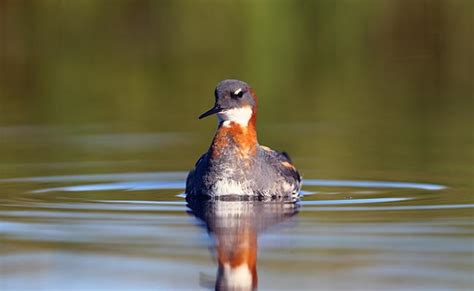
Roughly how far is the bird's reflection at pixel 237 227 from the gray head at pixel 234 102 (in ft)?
3.14

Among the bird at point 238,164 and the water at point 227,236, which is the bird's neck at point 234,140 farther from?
the water at point 227,236

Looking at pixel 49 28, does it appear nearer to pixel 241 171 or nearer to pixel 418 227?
pixel 241 171

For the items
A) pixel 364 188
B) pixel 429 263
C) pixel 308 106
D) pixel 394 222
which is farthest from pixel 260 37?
pixel 429 263

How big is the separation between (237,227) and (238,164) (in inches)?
86.5

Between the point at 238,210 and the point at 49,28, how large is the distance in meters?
20.9

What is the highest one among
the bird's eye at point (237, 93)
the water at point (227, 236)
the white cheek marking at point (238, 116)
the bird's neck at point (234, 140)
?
the bird's eye at point (237, 93)

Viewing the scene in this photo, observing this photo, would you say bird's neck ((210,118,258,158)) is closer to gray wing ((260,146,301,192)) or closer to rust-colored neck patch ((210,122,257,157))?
rust-colored neck patch ((210,122,257,157))

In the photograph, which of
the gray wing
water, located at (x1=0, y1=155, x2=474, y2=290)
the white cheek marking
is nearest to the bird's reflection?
water, located at (x1=0, y1=155, x2=474, y2=290)

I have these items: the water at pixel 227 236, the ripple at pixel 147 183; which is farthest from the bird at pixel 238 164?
the ripple at pixel 147 183

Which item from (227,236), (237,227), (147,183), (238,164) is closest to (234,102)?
(238,164)

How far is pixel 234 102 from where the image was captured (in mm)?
12352

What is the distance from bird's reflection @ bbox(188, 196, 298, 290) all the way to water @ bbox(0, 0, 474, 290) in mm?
34

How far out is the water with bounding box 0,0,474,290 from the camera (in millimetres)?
8438

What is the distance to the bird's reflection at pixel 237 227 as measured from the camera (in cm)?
800
